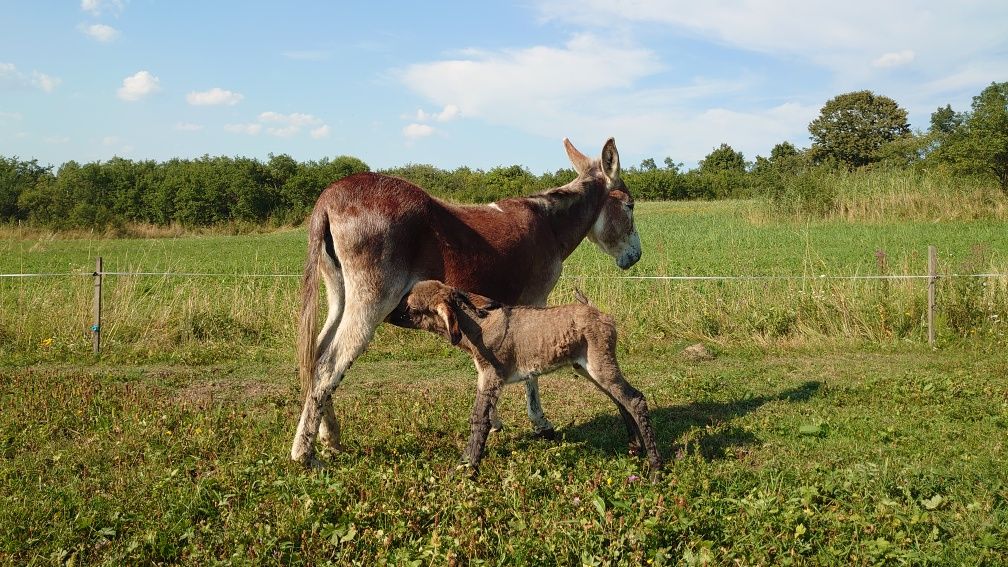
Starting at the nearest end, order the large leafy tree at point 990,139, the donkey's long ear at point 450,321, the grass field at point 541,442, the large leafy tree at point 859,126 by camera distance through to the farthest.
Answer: the grass field at point 541,442
the donkey's long ear at point 450,321
the large leafy tree at point 990,139
the large leafy tree at point 859,126

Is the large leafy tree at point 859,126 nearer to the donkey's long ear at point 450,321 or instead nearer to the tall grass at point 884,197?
the tall grass at point 884,197

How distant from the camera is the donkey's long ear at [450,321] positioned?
497cm

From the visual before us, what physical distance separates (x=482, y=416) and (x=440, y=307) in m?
0.85

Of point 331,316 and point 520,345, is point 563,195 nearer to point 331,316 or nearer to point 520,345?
point 520,345

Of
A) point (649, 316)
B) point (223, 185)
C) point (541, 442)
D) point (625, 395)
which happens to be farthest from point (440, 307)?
point (223, 185)

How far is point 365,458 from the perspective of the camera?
17.8 feet

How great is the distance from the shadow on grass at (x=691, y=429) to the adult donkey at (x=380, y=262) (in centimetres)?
50

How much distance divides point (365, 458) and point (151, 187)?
50756mm

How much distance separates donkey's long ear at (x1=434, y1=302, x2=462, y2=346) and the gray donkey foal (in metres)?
0.09

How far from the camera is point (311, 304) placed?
544 centimetres

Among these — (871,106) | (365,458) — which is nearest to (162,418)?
(365,458)

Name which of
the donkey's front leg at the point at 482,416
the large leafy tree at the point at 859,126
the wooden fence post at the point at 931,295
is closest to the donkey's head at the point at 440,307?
the donkey's front leg at the point at 482,416

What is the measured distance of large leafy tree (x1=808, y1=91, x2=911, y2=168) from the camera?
64688mm

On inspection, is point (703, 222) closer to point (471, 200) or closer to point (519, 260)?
point (471, 200)
